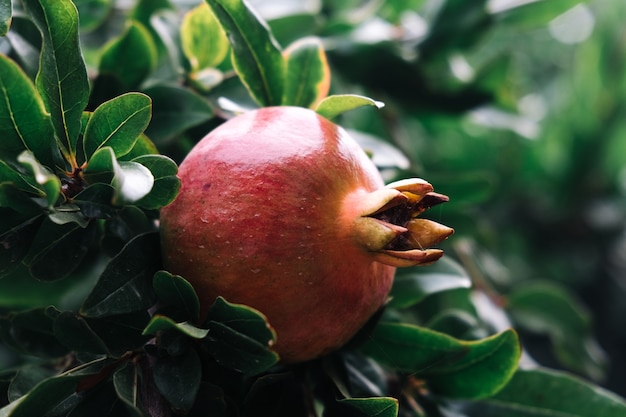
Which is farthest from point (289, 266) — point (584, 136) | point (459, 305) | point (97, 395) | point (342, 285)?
point (584, 136)

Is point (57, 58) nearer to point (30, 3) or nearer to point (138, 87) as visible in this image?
point (30, 3)

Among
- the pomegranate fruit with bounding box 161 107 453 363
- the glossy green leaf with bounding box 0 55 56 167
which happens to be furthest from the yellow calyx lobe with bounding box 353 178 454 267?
the glossy green leaf with bounding box 0 55 56 167

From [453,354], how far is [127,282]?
11.9 inches

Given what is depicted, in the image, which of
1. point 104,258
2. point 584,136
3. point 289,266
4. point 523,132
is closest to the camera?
point 289,266

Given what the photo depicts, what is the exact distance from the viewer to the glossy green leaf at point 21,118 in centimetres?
42

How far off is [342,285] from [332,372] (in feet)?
0.36

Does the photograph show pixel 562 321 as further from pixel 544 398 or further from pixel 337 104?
pixel 337 104

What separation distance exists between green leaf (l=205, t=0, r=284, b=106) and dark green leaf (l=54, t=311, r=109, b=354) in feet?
0.83

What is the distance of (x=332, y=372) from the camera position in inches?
20.8

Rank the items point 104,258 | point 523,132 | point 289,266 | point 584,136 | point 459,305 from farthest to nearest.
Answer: point 584,136 < point 523,132 < point 459,305 < point 104,258 < point 289,266

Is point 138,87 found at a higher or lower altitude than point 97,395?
higher

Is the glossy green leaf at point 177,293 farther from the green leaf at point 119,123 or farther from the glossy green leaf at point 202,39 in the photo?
the glossy green leaf at point 202,39

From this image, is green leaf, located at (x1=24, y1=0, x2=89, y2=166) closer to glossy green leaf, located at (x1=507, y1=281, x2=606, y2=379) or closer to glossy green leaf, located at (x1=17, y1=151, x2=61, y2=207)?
glossy green leaf, located at (x1=17, y1=151, x2=61, y2=207)

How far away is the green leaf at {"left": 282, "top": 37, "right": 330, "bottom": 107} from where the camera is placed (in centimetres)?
61
